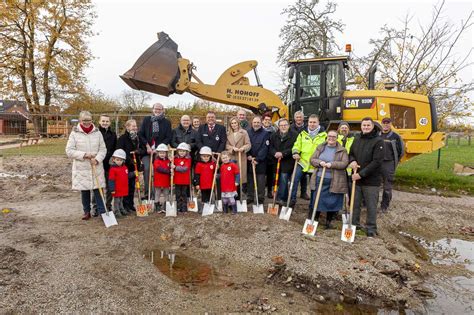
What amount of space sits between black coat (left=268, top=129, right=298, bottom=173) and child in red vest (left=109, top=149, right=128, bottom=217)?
2.80 m

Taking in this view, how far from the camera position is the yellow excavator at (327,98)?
8797 mm

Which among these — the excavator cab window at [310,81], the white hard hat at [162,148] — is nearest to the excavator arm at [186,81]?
the excavator cab window at [310,81]

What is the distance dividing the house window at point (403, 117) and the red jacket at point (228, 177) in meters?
5.02

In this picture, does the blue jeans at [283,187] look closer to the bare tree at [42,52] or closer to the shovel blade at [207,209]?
the shovel blade at [207,209]

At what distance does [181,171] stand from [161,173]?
40cm

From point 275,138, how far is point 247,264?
299 centimetres

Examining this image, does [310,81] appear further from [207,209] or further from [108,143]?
[108,143]

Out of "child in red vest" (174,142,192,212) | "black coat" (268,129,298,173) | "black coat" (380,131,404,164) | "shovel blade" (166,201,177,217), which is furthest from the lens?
"black coat" (268,129,298,173)

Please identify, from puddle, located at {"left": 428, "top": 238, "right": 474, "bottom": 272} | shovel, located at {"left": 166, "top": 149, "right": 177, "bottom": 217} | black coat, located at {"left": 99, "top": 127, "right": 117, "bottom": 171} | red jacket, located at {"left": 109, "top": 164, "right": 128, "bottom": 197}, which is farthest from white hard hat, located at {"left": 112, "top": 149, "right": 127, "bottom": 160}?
puddle, located at {"left": 428, "top": 238, "right": 474, "bottom": 272}

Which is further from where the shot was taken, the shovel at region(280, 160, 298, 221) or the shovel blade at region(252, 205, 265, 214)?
the shovel blade at region(252, 205, 265, 214)

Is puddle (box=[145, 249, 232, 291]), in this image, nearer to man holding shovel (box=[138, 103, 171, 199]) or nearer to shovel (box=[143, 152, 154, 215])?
shovel (box=[143, 152, 154, 215])

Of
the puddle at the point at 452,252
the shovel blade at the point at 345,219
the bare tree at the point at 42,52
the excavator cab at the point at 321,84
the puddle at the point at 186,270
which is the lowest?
the puddle at the point at 452,252

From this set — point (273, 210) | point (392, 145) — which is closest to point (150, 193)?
point (273, 210)

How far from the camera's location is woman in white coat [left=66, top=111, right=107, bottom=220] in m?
5.86
